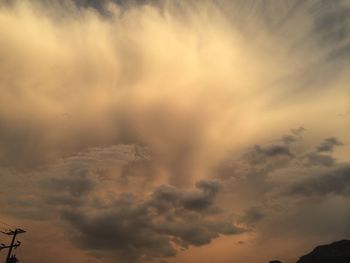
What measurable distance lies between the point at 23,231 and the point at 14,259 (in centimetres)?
592

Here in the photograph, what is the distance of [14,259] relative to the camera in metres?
64.4

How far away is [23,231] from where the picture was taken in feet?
211

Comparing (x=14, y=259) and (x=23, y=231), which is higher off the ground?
(x=23, y=231)
